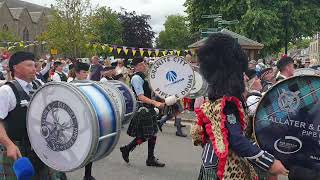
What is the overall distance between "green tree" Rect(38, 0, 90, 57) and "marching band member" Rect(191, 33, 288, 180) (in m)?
35.5

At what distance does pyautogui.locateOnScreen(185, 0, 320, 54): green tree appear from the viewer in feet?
95.3

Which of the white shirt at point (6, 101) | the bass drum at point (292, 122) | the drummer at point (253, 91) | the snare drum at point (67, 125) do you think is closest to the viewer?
the bass drum at point (292, 122)

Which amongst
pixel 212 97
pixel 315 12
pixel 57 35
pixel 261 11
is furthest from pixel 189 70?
pixel 57 35

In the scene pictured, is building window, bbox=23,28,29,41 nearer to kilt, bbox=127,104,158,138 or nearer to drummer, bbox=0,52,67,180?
kilt, bbox=127,104,158,138

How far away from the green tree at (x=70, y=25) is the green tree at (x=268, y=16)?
10.5 meters

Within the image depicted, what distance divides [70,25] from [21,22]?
146ft

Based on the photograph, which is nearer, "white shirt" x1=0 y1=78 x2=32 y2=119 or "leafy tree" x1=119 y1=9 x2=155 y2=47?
"white shirt" x1=0 y1=78 x2=32 y2=119

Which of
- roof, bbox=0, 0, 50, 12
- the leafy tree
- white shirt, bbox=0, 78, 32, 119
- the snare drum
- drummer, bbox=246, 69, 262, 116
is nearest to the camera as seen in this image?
the snare drum

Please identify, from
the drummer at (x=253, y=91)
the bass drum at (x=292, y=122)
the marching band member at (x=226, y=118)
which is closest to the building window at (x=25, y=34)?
the drummer at (x=253, y=91)

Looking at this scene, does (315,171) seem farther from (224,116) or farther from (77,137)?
(77,137)

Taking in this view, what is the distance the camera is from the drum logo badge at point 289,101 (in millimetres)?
2817

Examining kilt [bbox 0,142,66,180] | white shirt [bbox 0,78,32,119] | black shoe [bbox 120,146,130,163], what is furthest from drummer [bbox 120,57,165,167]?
white shirt [bbox 0,78,32,119]

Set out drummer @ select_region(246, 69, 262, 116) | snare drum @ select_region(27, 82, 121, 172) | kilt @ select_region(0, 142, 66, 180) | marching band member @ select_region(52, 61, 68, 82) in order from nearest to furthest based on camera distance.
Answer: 1. snare drum @ select_region(27, 82, 121, 172)
2. kilt @ select_region(0, 142, 66, 180)
3. drummer @ select_region(246, 69, 262, 116)
4. marching band member @ select_region(52, 61, 68, 82)

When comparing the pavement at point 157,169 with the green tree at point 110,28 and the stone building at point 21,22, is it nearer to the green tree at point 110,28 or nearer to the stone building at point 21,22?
the green tree at point 110,28
